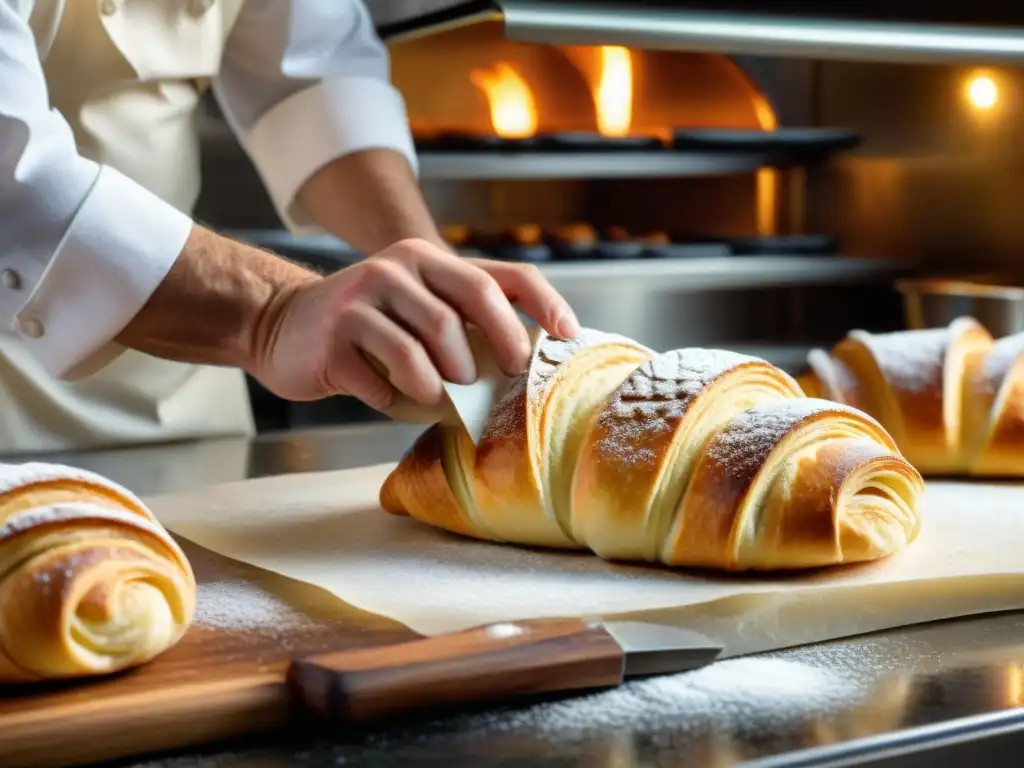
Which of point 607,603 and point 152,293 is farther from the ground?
point 152,293

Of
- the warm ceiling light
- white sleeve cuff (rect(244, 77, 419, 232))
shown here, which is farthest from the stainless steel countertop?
the warm ceiling light

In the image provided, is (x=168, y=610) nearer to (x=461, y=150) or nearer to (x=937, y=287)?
(x=461, y=150)

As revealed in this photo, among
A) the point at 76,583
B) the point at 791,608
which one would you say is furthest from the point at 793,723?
the point at 76,583

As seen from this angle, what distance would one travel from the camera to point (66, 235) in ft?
3.87

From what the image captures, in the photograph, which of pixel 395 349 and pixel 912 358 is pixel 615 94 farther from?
pixel 395 349

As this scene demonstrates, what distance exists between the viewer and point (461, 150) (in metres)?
2.42

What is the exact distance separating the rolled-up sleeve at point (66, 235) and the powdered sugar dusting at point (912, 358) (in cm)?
68

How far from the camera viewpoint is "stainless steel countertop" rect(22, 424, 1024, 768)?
670 mm

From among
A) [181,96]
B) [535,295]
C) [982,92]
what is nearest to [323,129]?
[181,96]

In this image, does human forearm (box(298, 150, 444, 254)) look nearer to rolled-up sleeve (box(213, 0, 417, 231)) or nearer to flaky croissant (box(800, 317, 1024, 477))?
rolled-up sleeve (box(213, 0, 417, 231))

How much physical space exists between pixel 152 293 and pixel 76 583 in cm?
50

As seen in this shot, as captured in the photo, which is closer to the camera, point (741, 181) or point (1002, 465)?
point (1002, 465)

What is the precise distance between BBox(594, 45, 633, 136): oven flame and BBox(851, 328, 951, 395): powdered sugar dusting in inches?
63.6

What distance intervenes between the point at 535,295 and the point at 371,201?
1.91 feet
